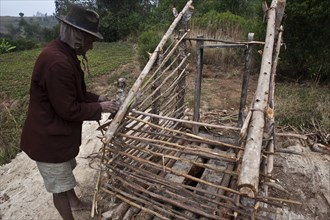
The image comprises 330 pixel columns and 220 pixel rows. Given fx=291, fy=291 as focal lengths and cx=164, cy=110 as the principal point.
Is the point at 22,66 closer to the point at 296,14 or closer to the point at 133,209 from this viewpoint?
the point at 296,14

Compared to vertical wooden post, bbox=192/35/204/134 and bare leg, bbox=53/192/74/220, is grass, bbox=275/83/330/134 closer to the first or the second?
vertical wooden post, bbox=192/35/204/134

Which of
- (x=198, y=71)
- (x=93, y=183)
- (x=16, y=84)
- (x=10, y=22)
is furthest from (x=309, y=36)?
(x=10, y=22)

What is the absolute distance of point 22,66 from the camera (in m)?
8.63

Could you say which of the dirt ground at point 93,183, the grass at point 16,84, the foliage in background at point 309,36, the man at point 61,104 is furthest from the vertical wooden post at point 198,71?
the foliage in background at point 309,36

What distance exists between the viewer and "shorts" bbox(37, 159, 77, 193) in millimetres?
2051

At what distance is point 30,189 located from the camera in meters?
2.91

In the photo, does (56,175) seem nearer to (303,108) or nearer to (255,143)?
(255,143)

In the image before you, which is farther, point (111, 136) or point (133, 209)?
point (133, 209)

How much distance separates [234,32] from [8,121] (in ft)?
17.5

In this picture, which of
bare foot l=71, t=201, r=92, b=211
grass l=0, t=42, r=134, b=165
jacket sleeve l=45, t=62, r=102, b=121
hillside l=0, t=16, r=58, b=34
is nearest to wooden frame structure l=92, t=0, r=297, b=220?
jacket sleeve l=45, t=62, r=102, b=121

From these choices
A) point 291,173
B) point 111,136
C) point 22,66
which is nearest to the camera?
point 111,136

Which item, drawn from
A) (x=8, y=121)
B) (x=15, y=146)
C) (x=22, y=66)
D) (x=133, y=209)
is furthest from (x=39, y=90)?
(x=22, y=66)

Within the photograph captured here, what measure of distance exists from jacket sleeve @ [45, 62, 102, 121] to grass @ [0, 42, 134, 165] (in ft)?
7.24

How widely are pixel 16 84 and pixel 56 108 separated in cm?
559
